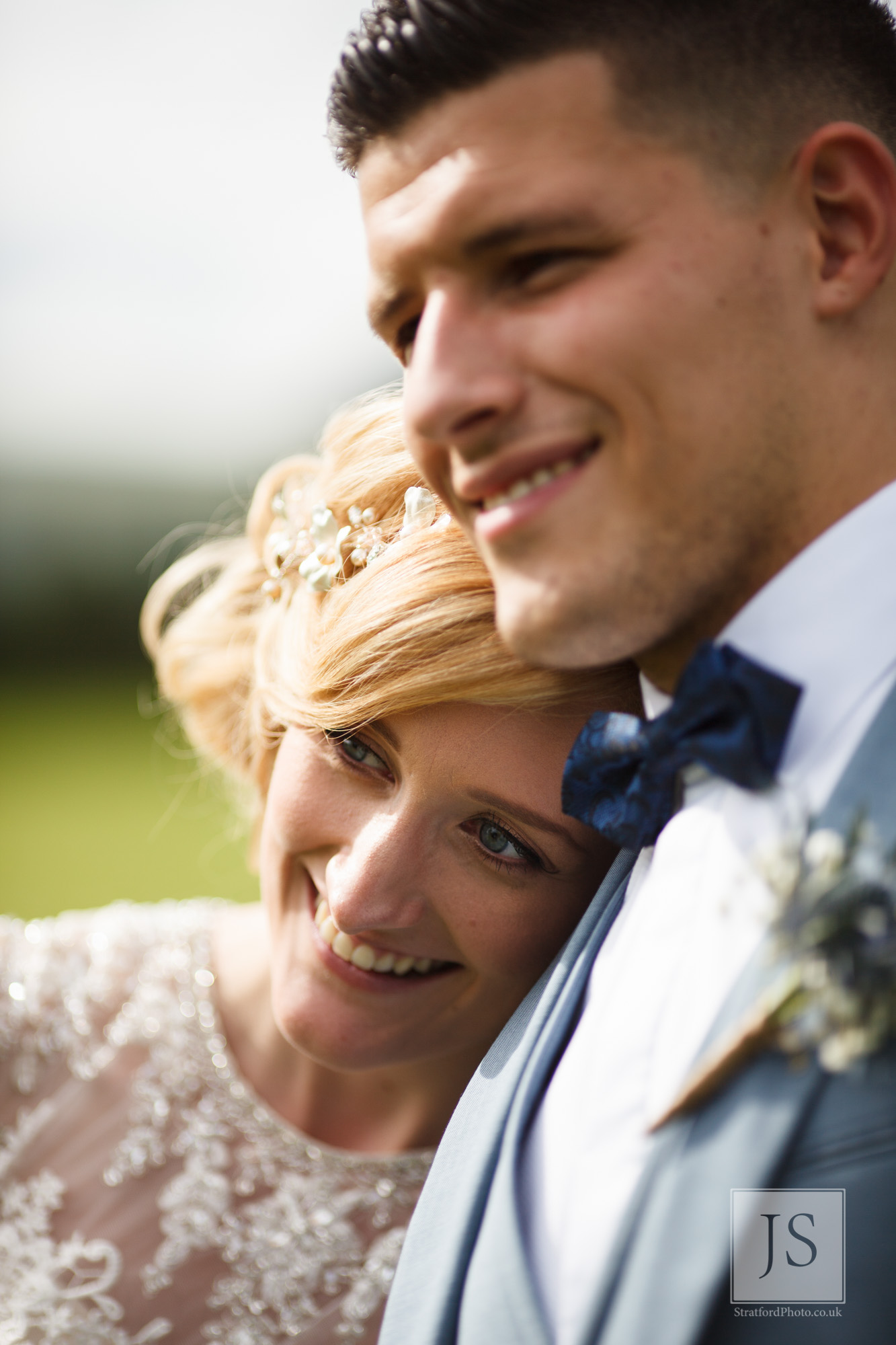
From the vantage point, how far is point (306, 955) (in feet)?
8.12

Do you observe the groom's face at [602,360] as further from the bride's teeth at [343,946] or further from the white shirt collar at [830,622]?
the bride's teeth at [343,946]

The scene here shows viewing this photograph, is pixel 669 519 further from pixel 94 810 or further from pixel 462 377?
pixel 94 810

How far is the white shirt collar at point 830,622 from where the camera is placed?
4.62 ft

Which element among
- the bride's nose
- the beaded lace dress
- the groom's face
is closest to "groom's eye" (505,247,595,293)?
the groom's face

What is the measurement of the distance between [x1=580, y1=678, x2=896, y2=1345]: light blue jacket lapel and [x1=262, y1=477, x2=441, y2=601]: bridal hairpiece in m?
1.15

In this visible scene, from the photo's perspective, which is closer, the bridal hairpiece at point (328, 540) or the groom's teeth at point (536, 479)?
the groom's teeth at point (536, 479)

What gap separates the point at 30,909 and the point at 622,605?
11441mm

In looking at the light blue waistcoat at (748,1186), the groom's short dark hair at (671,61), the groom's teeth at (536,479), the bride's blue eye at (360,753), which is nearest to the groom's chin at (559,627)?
the groom's teeth at (536,479)

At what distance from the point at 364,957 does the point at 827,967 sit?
4.29 ft

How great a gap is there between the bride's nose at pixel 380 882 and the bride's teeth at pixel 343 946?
0.24 metres

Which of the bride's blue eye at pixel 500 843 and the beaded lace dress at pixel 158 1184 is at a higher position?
the bride's blue eye at pixel 500 843

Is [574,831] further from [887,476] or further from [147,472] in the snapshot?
[147,472]

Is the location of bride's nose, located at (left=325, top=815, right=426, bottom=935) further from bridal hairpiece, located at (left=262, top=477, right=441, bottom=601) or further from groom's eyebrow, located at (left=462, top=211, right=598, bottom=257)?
groom's eyebrow, located at (left=462, top=211, right=598, bottom=257)

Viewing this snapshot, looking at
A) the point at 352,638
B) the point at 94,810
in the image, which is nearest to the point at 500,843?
the point at 352,638
